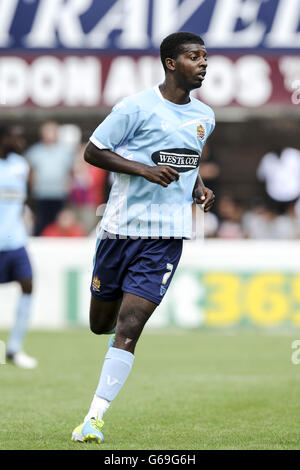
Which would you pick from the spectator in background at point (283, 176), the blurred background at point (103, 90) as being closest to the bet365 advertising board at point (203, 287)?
the blurred background at point (103, 90)

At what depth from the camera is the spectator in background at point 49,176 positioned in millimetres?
14844

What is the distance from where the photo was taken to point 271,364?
10273 mm

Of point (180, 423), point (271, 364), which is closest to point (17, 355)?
point (271, 364)

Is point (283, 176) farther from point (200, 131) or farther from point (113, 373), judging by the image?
point (113, 373)

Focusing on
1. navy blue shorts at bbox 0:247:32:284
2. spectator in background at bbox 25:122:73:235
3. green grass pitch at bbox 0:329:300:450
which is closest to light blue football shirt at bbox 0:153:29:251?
navy blue shorts at bbox 0:247:32:284

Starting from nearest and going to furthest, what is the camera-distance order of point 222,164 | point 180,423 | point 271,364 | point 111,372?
point 111,372 → point 180,423 → point 271,364 → point 222,164

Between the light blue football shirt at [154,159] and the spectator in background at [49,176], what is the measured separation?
28.5 ft

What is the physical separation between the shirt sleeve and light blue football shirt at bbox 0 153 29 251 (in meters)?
4.75

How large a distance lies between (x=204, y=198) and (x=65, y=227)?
8.27 meters

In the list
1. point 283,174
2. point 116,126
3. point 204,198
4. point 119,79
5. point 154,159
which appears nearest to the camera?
point 116,126

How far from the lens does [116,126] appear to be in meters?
5.99

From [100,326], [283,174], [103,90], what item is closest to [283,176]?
[283,174]

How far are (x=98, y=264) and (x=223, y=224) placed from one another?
8.71 metres

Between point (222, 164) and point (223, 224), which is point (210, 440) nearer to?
point (223, 224)
